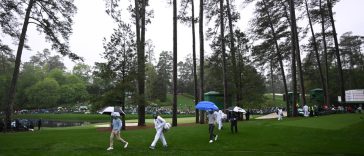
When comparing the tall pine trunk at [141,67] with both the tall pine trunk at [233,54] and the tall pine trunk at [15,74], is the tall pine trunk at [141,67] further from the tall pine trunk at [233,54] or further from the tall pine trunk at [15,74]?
the tall pine trunk at [233,54]

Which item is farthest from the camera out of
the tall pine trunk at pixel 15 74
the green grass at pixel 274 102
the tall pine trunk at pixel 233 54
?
the green grass at pixel 274 102

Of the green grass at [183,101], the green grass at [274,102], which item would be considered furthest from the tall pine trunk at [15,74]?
the green grass at [183,101]

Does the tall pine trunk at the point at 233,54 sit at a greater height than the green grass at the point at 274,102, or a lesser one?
greater

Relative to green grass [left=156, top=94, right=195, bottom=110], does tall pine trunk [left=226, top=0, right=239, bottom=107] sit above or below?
above

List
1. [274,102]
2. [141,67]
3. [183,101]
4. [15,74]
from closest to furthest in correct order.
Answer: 1. [15,74]
2. [141,67]
3. [274,102]
4. [183,101]

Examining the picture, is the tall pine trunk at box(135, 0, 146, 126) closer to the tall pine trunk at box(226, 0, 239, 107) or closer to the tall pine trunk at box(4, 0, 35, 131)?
the tall pine trunk at box(4, 0, 35, 131)

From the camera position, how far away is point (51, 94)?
79188mm

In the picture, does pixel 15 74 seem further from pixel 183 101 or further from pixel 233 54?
pixel 183 101

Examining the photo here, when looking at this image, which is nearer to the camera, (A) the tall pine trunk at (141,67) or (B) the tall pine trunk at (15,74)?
(B) the tall pine trunk at (15,74)

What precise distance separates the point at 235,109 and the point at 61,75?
Answer: 282 ft

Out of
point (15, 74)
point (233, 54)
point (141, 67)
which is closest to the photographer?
point (15, 74)

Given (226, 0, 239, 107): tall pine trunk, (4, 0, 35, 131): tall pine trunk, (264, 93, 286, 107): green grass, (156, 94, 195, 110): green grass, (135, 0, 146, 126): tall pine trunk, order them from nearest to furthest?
(4, 0, 35, 131): tall pine trunk
(135, 0, 146, 126): tall pine trunk
(226, 0, 239, 107): tall pine trunk
(264, 93, 286, 107): green grass
(156, 94, 195, 110): green grass

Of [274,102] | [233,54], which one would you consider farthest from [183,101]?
[233,54]

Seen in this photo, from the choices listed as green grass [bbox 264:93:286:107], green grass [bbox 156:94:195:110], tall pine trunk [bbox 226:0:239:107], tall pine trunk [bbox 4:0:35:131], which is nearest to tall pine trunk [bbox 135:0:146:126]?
tall pine trunk [bbox 4:0:35:131]
